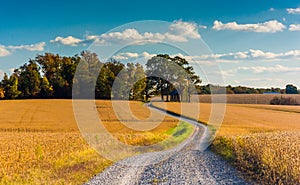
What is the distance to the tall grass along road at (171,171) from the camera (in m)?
11.6

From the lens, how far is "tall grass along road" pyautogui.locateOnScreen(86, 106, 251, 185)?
11641mm

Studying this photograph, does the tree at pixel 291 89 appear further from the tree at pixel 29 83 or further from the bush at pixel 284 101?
the tree at pixel 29 83

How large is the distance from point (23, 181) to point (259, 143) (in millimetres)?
9555

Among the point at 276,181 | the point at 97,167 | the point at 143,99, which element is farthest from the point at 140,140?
the point at 143,99

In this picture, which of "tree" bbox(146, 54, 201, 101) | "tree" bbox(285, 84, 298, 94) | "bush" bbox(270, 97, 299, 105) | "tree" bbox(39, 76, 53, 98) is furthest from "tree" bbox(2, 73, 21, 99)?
"tree" bbox(285, 84, 298, 94)

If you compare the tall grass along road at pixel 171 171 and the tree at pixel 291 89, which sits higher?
the tree at pixel 291 89

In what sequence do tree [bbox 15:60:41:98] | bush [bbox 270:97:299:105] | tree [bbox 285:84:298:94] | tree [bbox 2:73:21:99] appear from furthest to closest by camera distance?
tree [bbox 285:84:298:94] < bush [bbox 270:97:299:105] < tree [bbox 15:60:41:98] < tree [bbox 2:73:21:99]

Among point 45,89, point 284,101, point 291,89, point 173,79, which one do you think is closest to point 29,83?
point 45,89

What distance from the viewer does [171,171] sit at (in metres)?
13.2

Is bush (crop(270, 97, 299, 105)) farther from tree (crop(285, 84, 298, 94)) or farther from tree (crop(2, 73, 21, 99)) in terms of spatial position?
tree (crop(2, 73, 21, 99))

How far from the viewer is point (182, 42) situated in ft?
68.8

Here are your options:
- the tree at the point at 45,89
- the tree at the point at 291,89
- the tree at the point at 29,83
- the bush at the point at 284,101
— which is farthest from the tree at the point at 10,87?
the tree at the point at 291,89

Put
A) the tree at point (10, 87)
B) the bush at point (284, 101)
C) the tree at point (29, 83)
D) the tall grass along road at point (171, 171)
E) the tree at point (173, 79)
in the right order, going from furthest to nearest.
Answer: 1. the bush at point (284, 101)
2. the tree at point (29, 83)
3. the tree at point (10, 87)
4. the tree at point (173, 79)
5. the tall grass along road at point (171, 171)

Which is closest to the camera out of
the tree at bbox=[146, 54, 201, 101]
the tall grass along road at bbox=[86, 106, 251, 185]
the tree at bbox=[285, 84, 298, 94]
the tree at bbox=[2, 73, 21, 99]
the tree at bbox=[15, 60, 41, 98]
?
the tall grass along road at bbox=[86, 106, 251, 185]
